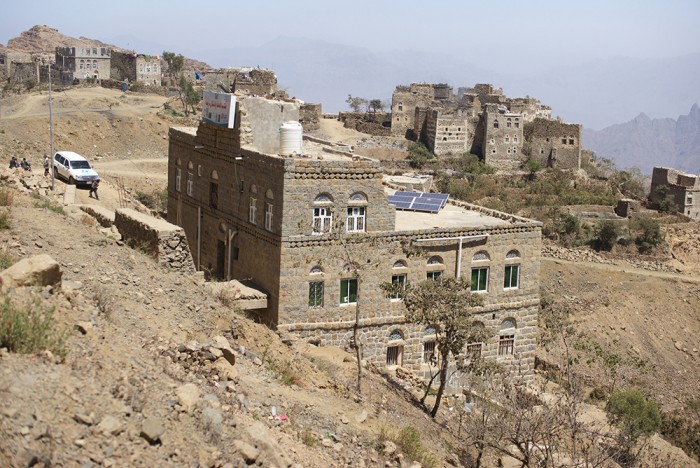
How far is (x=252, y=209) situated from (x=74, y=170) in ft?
39.5

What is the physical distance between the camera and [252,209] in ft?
74.4

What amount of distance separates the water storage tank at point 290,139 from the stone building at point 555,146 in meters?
42.0

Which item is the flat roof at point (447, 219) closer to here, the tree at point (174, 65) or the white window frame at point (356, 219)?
the white window frame at point (356, 219)

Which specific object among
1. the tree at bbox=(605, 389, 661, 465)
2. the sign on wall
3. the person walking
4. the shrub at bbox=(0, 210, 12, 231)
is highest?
the sign on wall

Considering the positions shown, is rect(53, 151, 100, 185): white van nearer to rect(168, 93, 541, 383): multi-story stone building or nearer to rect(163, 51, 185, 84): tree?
rect(168, 93, 541, 383): multi-story stone building

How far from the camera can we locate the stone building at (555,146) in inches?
2453

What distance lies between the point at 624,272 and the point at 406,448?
3019cm

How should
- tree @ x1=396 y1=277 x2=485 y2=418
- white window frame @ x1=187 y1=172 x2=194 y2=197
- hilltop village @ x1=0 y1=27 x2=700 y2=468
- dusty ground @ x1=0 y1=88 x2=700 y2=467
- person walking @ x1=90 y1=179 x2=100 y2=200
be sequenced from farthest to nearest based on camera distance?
person walking @ x1=90 y1=179 x2=100 y2=200 < white window frame @ x1=187 y1=172 x2=194 y2=197 < tree @ x1=396 y1=277 x2=485 y2=418 < hilltop village @ x1=0 y1=27 x2=700 y2=468 < dusty ground @ x1=0 y1=88 x2=700 y2=467

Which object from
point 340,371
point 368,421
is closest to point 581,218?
point 340,371

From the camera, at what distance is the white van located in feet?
104

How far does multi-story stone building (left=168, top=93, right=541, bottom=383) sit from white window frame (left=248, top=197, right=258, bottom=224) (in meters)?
0.05

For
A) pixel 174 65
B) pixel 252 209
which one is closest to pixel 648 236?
pixel 252 209

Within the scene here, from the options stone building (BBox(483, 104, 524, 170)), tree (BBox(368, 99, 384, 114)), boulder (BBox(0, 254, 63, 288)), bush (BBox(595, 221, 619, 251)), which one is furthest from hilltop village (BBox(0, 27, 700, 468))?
tree (BBox(368, 99, 384, 114))

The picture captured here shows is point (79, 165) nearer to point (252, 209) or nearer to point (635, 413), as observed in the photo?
point (252, 209)
